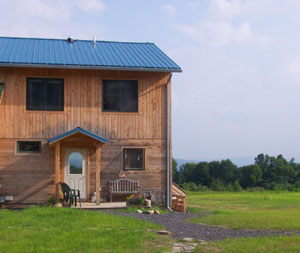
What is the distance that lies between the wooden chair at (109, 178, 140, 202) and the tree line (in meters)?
18.5

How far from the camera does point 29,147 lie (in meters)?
16.4

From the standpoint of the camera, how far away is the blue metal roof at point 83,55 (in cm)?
1638

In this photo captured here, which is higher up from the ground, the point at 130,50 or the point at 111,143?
the point at 130,50

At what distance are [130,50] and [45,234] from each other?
11.1m

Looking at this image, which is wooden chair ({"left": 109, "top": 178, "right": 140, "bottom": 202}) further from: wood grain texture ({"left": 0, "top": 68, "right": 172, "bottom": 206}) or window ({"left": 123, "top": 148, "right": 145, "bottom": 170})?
window ({"left": 123, "top": 148, "right": 145, "bottom": 170})

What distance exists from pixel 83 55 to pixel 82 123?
8.99 feet

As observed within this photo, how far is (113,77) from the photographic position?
1706 cm

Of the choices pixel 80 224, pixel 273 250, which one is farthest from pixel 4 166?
pixel 273 250

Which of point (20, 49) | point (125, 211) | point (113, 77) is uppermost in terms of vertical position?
point (20, 49)

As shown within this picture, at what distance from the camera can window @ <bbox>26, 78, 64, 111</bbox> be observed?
1655 centimetres

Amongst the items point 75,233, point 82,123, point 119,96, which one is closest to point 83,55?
point 119,96

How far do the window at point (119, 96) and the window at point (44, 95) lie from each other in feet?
5.24

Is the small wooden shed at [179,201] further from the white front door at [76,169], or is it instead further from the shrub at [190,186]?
the shrub at [190,186]

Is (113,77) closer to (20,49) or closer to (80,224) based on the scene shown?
(20,49)
